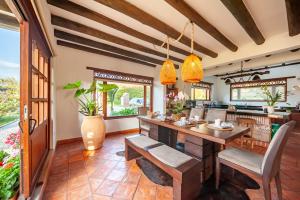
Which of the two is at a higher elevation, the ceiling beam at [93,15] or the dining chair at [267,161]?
the ceiling beam at [93,15]

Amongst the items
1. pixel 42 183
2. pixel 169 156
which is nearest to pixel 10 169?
pixel 42 183

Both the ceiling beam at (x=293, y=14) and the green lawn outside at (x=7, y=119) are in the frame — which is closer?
the green lawn outside at (x=7, y=119)

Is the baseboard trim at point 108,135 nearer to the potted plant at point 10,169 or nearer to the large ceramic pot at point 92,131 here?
the large ceramic pot at point 92,131

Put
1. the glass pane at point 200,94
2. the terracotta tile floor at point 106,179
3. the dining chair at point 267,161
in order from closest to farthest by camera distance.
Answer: the dining chair at point 267,161 < the terracotta tile floor at point 106,179 < the glass pane at point 200,94

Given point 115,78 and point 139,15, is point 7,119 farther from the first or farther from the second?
point 115,78

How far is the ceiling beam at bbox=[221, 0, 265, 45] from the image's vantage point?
1.72 m

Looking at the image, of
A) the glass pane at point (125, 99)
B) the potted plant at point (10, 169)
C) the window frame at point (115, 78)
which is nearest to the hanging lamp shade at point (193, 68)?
the potted plant at point (10, 169)

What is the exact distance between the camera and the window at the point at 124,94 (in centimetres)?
401

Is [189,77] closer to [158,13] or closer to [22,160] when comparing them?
[158,13]

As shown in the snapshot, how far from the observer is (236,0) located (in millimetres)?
1687

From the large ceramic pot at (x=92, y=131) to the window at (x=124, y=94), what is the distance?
1172mm

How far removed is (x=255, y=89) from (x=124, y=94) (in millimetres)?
6832

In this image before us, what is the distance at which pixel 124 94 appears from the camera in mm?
4543

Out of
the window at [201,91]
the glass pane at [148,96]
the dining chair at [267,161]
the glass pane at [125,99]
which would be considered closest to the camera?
the dining chair at [267,161]
